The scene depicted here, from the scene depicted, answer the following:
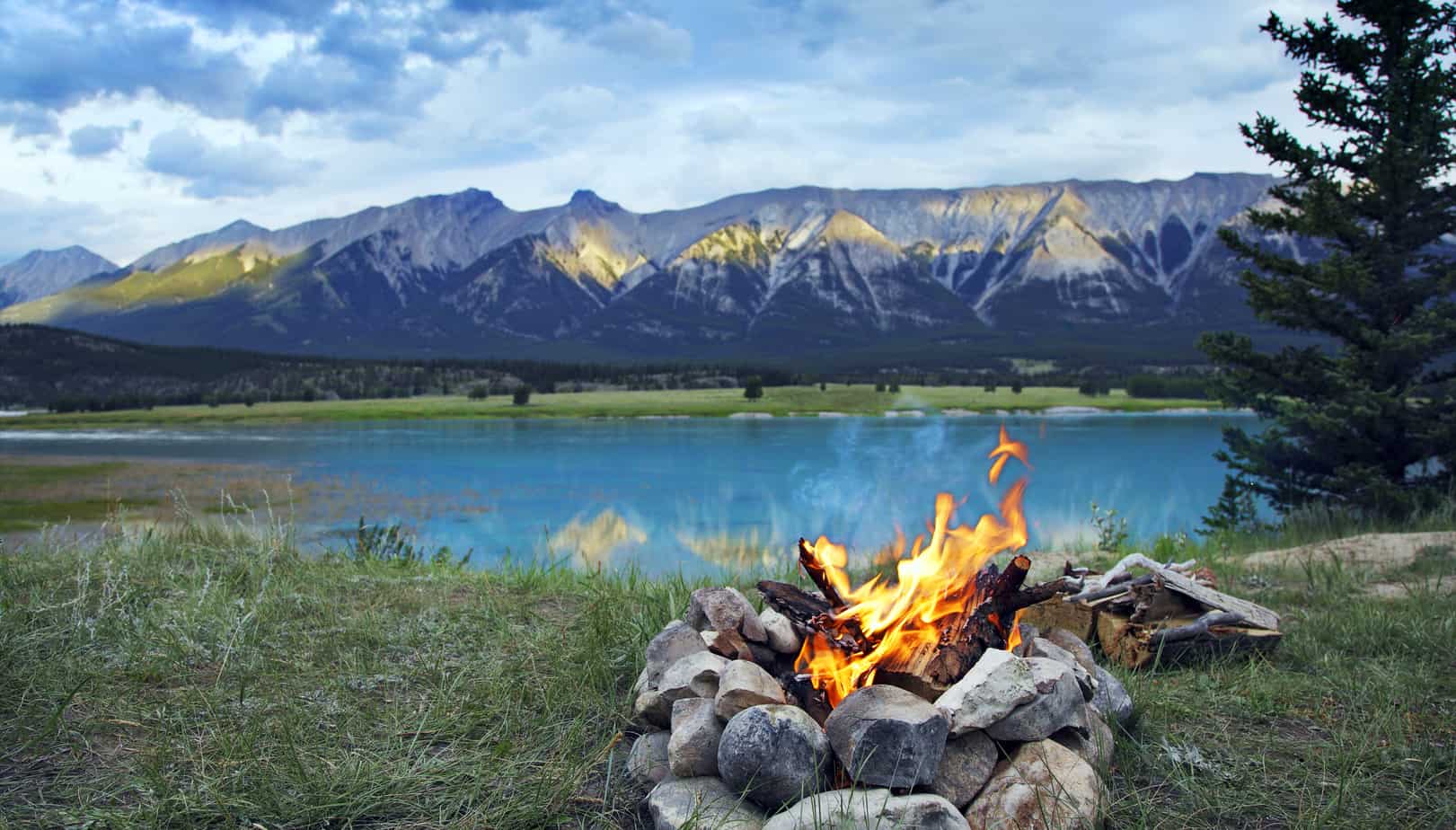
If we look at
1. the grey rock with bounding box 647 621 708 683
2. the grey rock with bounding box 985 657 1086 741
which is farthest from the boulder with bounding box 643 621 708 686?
the grey rock with bounding box 985 657 1086 741

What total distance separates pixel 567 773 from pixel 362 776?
923 mm

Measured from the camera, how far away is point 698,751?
13.7ft

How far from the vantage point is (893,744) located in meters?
3.89

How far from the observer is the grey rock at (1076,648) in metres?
5.07

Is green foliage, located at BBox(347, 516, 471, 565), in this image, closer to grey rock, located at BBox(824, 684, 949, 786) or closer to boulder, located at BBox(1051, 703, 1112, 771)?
grey rock, located at BBox(824, 684, 949, 786)

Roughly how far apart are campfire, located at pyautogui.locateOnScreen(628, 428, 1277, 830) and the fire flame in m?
0.01

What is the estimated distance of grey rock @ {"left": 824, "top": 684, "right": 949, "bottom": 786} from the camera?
3873mm

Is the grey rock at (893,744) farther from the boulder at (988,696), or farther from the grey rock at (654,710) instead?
the grey rock at (654,710)

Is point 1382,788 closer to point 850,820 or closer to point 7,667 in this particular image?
point 850,820

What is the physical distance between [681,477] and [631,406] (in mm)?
35047

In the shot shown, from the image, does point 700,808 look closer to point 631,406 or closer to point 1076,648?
point 1076,648

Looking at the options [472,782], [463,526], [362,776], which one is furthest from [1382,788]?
[463,526]

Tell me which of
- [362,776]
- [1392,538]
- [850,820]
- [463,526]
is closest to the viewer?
[850,820]

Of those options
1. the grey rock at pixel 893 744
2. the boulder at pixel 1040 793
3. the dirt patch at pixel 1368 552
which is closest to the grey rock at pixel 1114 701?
the boulder at pixel 1040 793
